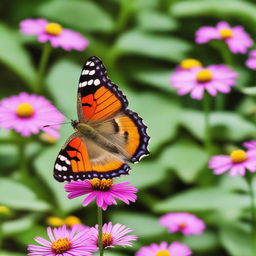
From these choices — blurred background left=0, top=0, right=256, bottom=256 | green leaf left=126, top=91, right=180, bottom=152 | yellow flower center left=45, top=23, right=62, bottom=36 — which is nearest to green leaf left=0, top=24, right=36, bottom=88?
blurred background left=0, top=0, right=256, bottom=256

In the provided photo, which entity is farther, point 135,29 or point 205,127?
point 135,29

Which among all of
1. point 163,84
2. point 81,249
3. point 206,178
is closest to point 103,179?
point 81,249

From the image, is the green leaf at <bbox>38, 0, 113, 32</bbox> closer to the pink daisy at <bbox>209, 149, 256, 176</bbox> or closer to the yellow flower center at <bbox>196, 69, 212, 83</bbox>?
the yellow flower center at <bbox>196, 69, 212, 83</bbox>

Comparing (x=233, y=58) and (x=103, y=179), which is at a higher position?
(x=233, y=58)

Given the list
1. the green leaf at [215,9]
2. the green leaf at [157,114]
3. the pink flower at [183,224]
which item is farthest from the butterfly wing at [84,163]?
the green leaf at [215,9]

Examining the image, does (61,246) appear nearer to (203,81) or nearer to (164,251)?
(164,251)

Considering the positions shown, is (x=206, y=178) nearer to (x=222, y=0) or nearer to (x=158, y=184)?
(x=158, y=184)
